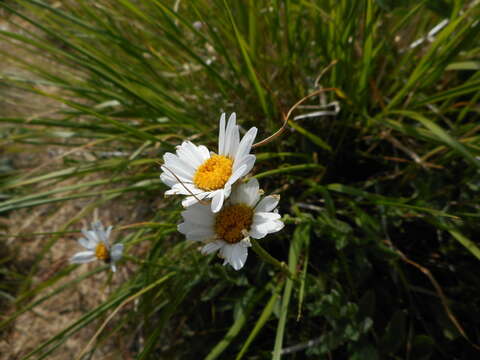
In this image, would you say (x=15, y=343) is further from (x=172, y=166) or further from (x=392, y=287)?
(x=392, y=287)

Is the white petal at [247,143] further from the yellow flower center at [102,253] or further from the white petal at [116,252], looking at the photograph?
the yellow flower center at [102,253]

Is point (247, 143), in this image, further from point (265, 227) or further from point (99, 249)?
point (99, 249)

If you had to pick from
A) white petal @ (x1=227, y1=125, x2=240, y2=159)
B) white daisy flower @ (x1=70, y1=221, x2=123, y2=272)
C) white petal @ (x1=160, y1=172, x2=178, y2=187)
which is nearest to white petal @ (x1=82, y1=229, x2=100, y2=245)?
white daisy flower @ (x1=70, y1=221, x2=123, y2=272)

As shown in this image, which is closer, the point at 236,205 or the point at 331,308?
the point at 236,205

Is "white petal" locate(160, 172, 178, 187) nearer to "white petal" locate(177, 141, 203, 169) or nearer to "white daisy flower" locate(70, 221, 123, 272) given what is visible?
"white petal" locate(177, 141, 203, 169)

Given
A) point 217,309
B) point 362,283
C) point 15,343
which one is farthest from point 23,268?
point 362,283

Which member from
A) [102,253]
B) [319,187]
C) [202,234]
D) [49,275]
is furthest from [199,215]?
[49,275]
